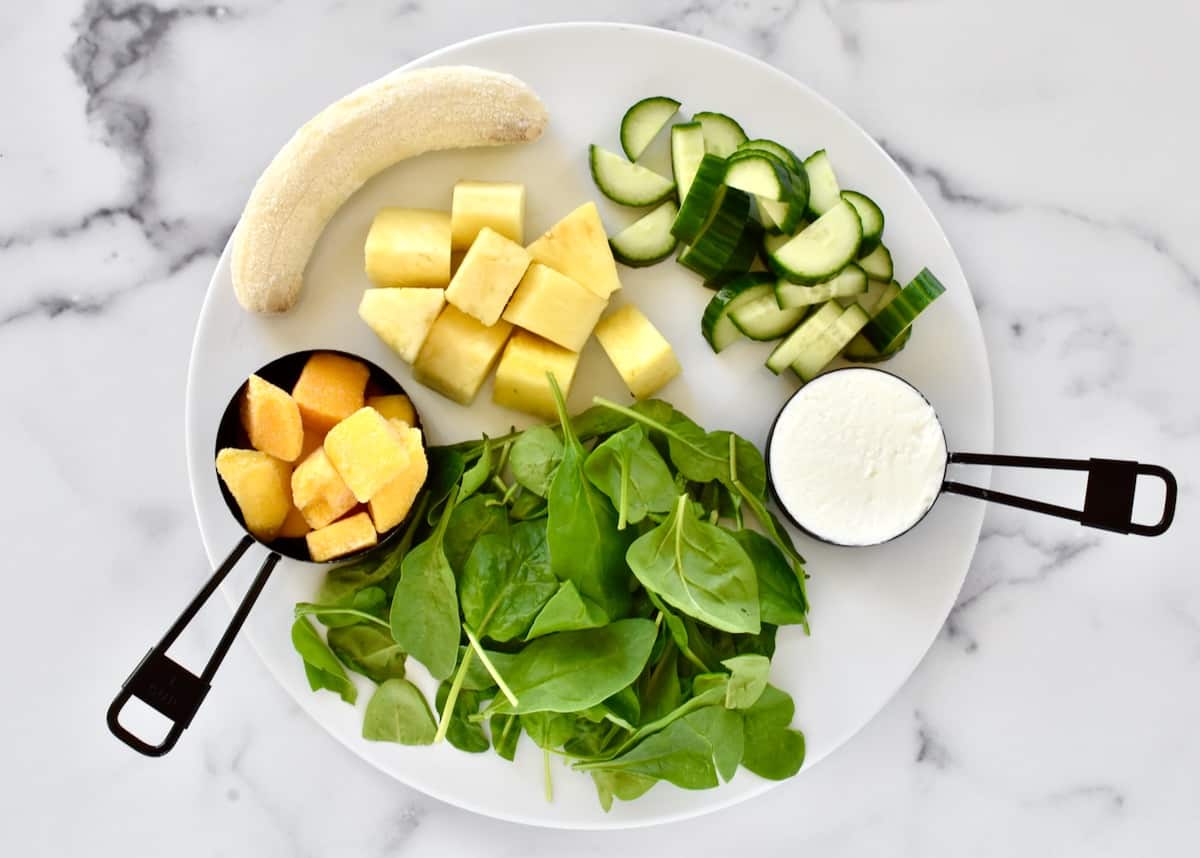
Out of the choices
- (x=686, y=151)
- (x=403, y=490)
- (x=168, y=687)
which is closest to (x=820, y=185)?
(x=686, y=151)

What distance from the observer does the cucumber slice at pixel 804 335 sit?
1364 millimetres

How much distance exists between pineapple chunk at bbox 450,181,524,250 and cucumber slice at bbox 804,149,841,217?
41 cm

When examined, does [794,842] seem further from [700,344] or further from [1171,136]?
[1171,136]

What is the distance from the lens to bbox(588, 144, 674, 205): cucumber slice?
1387mm

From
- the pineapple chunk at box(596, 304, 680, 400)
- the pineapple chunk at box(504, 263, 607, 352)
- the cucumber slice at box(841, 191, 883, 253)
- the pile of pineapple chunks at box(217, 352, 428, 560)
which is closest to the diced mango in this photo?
the pile of pineapple chunks at box(217, 352, 428, 560)

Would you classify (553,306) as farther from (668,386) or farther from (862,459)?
(862,459)

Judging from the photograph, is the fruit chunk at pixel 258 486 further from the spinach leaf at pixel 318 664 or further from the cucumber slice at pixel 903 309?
the cucumber slice at pixel 903 309

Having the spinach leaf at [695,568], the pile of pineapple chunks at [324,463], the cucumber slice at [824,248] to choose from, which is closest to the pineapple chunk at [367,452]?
the pile of pineapple chunks at [324,463]

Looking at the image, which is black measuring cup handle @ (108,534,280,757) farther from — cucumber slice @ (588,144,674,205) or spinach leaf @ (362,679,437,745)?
A: cucumber slice @ (588,144,674,205)

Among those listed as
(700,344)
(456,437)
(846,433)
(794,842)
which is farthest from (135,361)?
(794,842)

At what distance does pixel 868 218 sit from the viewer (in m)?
1.38

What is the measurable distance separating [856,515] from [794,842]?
599mm

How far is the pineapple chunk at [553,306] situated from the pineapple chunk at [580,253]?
0.02 metres

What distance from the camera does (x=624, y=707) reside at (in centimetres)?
132
